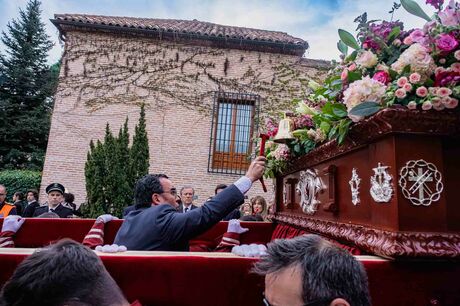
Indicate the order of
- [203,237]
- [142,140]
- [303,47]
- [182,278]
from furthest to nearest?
[303,47]
[142,140]
[203,237]
[182,278]

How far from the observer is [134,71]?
10.2 m

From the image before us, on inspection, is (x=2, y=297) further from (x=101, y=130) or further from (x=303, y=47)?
(x=303, y=47)

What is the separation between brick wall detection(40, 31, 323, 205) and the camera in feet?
31.2

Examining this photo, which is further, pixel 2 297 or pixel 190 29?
pixel 190 29

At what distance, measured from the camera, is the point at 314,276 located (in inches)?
36.3

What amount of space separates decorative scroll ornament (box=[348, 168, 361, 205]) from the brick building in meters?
7.75

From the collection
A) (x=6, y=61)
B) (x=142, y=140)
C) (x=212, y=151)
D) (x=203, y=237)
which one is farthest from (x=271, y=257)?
(x=6, y=61)

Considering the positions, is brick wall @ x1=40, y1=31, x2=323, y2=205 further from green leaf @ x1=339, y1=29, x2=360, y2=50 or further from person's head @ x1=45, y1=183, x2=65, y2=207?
green leaf @ x1=339, y1=29, x2=360, y2=50

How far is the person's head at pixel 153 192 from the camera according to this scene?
250 cm

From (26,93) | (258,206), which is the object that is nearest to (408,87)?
(258,206)

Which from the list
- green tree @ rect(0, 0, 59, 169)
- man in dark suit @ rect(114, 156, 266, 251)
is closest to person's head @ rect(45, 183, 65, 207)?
man in dark suit @ rect(114, 156, 266, 251)

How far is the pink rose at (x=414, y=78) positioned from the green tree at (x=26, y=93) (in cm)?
1816

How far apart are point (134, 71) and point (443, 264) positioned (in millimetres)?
10262

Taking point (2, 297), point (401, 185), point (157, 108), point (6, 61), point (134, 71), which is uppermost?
point (6, 61)
